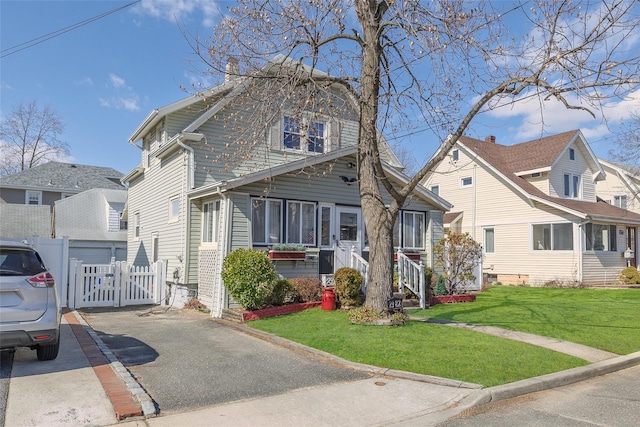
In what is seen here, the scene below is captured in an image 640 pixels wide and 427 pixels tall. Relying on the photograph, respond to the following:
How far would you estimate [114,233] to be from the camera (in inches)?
1084

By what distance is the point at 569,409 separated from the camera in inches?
216

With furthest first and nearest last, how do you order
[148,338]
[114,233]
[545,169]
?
[114,233] < [545,169] < [148,338]

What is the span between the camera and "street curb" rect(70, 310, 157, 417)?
4895mm

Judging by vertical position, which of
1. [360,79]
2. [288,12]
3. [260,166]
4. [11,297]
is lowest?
[11,297]

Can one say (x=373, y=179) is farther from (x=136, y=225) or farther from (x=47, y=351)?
(x=136, y=225)

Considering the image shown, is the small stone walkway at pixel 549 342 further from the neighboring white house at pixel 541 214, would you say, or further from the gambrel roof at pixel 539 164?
the gambrel roof at pixel 539 164

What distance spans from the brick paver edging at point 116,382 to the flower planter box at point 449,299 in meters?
9.02

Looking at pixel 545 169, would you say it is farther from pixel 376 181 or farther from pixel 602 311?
pixel 376 181

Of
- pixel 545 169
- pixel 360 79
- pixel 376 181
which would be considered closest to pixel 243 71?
pixel 360 79

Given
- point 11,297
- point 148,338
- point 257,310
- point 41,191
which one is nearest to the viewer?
point 11,297

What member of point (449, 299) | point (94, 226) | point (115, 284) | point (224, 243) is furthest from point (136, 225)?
point (449, 299)

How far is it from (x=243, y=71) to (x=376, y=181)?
3.71m

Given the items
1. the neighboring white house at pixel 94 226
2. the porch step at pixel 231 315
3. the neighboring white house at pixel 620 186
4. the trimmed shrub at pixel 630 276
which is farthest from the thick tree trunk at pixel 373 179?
the neighboring white house at pixel 620 186

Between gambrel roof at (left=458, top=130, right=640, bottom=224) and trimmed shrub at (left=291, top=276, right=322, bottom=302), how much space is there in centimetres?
1265
